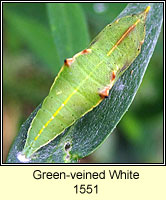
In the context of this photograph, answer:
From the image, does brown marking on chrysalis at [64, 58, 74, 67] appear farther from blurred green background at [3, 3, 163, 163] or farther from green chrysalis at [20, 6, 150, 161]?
blurred green background at [3, 3, 163, 163]

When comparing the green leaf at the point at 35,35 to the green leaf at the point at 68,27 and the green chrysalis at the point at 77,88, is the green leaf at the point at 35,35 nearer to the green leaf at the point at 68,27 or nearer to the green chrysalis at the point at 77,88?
the green leaf at the point at 68,27

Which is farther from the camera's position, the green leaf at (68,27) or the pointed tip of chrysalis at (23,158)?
the green leaf at (68,27)

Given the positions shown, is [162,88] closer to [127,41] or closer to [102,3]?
[102,3]

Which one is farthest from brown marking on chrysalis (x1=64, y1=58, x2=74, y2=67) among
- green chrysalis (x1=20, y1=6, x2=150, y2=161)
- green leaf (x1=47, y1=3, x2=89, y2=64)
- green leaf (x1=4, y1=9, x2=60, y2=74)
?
green leaf (x1=4, y1=9, x2=60, y2=74)

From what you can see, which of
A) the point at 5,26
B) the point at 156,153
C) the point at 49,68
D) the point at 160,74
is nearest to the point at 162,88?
the point at 160,74

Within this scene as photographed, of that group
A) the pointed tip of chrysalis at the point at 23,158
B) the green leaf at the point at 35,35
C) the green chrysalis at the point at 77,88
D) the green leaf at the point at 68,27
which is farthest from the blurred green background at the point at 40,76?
the pointed tip of chrysalis at the point at 23,158

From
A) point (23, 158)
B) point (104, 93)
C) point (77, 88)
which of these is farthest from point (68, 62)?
point (23, 158)

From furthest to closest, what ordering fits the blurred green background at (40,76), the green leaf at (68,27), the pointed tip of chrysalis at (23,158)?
the blurred green background at (40,76), the green leaf at (68,27), the pointed tip of chrysalis at (23,158)
